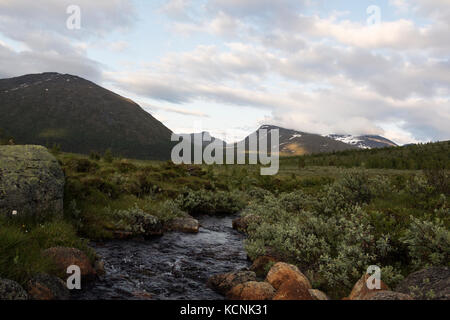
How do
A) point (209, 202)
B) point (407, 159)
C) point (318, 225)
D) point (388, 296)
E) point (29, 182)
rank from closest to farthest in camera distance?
point (388, 296), point (29, 182), point (318, 225), point (209, 202), point (407, 159)

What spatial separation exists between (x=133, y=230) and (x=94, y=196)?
3.28 meters

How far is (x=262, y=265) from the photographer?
33.8 feet

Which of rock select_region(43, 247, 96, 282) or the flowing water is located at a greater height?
rock select_region(43, 247, 96, 282)

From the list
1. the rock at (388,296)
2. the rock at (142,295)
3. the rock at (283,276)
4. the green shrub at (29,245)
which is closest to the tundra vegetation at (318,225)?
the green shrub at (29,245)

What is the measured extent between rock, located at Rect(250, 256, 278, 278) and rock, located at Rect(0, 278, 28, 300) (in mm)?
6660

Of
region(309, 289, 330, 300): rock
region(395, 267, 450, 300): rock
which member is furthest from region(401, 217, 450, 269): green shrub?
region(309, 289, 330, 300): rock

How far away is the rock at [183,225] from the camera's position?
52.6ft

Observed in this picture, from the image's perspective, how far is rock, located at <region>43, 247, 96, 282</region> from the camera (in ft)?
25.9

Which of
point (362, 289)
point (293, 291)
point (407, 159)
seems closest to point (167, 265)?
point (293, 291)

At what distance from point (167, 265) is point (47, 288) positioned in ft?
15.0

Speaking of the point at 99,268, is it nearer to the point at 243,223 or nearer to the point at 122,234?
the point at 122,234

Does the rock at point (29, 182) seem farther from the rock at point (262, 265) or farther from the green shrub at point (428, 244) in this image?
the green shrub at point (428, 244)

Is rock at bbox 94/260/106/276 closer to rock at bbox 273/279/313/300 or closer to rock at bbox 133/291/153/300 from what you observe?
rock at bbox 133/291/153/300
